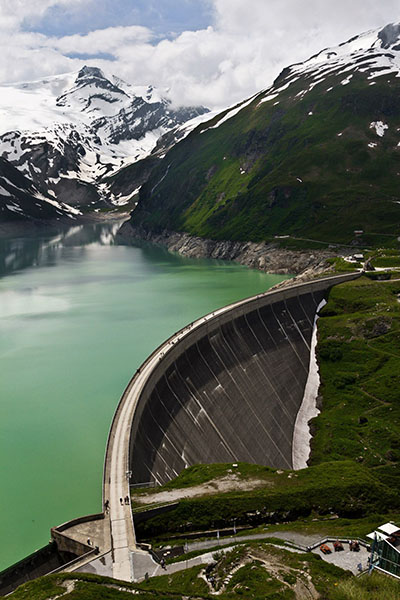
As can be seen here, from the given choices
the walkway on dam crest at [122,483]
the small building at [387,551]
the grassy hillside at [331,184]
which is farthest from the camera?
the grassy hillside at [331,184]

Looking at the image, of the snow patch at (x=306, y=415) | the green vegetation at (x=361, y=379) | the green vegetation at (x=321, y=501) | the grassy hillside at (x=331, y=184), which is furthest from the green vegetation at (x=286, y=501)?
the grassy hillside at (x=331, y=184)

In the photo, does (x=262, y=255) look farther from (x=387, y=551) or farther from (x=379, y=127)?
(x=387, y=551)

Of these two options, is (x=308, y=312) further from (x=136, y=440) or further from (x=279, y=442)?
(x=136, y=440)

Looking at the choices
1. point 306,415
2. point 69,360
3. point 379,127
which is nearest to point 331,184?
point 379,127

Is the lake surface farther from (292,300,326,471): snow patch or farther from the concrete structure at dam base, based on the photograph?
(292,300,326,471): snow patch

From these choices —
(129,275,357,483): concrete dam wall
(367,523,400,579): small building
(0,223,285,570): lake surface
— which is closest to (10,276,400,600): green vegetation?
(367,523,400,579): small building

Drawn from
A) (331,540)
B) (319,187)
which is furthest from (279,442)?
(319,187)

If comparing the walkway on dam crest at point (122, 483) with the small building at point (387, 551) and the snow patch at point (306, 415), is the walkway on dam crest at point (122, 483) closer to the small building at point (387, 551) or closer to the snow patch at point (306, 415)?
the small building at point (387, 551)
